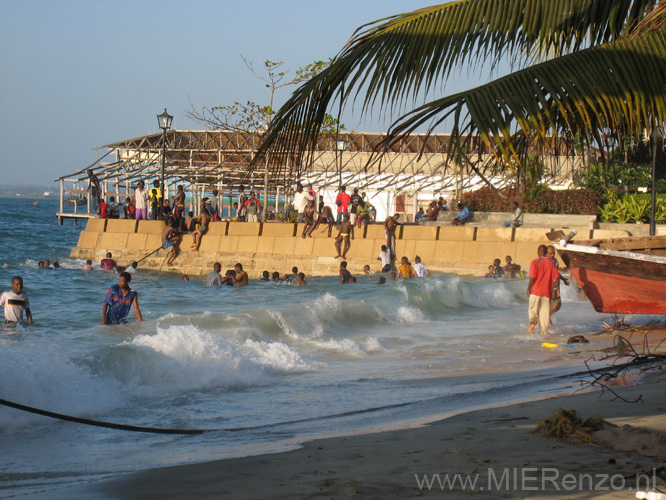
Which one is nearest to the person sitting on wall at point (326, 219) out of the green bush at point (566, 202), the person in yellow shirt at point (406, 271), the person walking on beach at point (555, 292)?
the person in yellow shirt at point (406, 271)

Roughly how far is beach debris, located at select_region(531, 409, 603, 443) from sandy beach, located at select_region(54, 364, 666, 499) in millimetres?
61

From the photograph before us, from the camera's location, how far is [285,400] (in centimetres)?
804

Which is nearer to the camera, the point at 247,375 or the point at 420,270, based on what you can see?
the point at 247,375

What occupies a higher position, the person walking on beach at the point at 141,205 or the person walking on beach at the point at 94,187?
the person walking on beach at the point at 94,187

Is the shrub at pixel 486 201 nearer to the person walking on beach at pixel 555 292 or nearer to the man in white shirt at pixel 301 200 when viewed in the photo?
the man in white shirt at pixel 301 200

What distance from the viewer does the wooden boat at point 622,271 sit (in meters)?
10.3

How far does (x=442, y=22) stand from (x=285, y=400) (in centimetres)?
541

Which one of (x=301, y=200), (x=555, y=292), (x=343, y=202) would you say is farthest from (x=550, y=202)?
(x=555, y=292)

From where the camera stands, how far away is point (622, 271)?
10.6 m

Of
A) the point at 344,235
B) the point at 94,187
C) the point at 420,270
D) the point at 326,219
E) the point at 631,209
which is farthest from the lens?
the point at 94,187

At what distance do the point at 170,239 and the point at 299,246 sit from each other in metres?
5.14

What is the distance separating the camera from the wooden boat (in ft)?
33.8

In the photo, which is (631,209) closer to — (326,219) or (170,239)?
(326,219)

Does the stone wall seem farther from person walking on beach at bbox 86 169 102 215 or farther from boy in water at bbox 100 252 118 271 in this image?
person walking on beach at bbox 86 169 102 215
